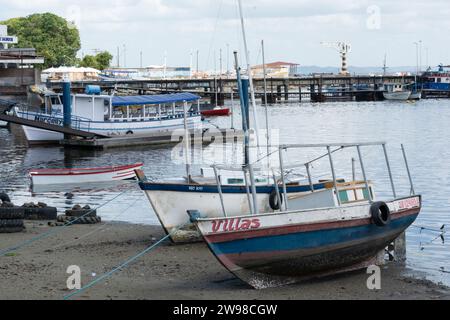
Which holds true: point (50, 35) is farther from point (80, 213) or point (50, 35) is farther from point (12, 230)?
point (12, 230)

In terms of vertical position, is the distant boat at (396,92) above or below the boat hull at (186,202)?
above

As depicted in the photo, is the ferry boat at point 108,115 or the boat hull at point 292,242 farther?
the ferry boat at point 108,115

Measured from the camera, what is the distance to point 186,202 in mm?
23078

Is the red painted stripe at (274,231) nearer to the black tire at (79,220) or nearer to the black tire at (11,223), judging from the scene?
the black tire at (11,223)

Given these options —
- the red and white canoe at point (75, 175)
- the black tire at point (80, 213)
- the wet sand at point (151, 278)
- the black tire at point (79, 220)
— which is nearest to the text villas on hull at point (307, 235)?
the wet sand at point (151, 278)

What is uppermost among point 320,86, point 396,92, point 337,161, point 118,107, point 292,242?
point 320,86

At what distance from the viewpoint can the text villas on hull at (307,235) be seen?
681 inches

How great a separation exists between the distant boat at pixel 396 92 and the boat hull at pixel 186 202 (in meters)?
126

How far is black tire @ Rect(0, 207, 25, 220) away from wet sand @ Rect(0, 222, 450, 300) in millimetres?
978

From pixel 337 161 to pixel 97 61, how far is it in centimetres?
13828

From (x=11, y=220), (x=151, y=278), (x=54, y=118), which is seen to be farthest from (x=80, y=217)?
(x=54, y=118)

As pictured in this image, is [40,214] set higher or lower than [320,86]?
lower

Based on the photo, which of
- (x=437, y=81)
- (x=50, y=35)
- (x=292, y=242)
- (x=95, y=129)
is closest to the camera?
(x=292, y=242)
